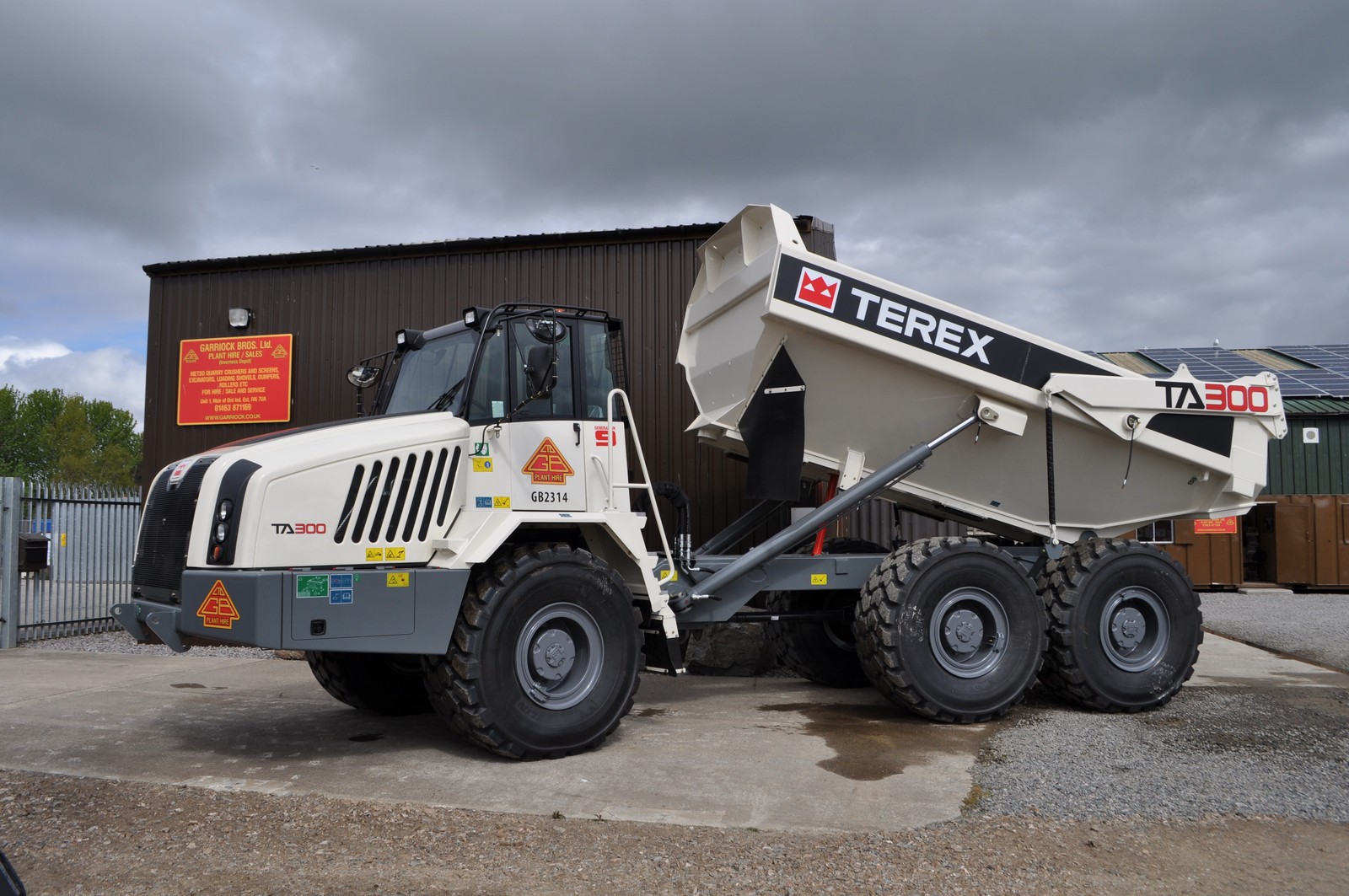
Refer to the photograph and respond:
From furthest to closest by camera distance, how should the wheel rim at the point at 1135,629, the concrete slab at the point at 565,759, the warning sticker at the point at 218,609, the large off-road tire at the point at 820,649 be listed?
the large off-road tire at the point at 820,649
the wheel rim at the point at 1135,629
the warning sticker at the point at 218,609
the concrete slab at the point at 565,759

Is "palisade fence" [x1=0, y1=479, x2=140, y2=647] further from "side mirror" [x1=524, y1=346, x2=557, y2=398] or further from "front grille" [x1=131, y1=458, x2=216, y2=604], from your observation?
"side mirror" [x1=524, y1=346, x2=557, y2=398]

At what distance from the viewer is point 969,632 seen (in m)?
7.32

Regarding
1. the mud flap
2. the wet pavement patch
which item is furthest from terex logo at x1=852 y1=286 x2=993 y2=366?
the wet pavement patch

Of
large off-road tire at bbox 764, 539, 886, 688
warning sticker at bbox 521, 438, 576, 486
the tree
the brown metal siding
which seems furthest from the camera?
the tree

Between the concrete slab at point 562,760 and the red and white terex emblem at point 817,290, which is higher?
the red and white terex emblem at point 817,290

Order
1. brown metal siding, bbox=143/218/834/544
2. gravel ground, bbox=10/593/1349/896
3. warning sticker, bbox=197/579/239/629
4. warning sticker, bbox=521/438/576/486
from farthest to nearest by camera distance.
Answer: brown metal siding, bbox=143/218/834/544 < warning sticker, bbox=521/438/576/486 < warning sticker, bbox=197/579/239/629 < gravel ground, bbox=10/593/1349/896

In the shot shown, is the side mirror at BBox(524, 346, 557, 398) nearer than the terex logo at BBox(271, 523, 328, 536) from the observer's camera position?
No

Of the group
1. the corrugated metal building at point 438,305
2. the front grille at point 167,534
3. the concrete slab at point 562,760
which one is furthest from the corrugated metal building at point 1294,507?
the front grille at point 167,534

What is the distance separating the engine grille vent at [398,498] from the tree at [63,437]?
67.1 m

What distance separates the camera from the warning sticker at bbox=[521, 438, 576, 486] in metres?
6.27

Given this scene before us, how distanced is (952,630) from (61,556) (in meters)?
10.3

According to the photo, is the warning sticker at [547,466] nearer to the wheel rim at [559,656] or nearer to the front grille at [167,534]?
the wheel rim at [559,656]

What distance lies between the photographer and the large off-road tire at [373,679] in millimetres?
7270

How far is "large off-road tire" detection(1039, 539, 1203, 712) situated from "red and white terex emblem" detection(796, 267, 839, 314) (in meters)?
2.81
